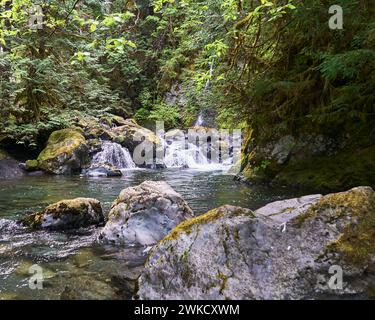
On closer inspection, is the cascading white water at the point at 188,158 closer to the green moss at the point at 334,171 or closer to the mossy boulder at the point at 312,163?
the mossy boulder at the point at 312,163

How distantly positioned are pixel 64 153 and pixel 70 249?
10.9 m

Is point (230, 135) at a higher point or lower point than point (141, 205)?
higher

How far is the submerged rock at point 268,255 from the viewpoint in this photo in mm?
3320

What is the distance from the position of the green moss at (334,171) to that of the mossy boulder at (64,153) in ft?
30.2

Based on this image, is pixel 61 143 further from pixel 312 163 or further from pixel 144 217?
pixel 144 217

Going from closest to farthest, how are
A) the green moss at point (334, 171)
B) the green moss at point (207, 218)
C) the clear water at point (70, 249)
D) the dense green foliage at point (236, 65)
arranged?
the green moss at point (207, 218) → the clear water at point (70, 249) → the dense green foliage at point (236, 65) → the green moss at point (334, 171)

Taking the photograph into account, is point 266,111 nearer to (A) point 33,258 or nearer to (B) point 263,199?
(B) point 263,199

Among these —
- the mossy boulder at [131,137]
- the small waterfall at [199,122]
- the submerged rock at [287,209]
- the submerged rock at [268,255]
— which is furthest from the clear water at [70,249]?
the small waterfall at [199,122]

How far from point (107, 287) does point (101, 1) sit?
16.2 metres

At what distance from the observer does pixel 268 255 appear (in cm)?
354

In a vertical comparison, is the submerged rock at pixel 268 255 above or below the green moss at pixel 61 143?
below

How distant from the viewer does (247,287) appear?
3318 mm

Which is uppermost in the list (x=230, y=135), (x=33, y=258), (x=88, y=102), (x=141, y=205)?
(x=88, y=102)
